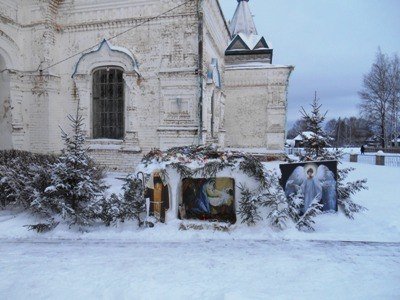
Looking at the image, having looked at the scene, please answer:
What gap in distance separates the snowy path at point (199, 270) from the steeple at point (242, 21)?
57.5 feet

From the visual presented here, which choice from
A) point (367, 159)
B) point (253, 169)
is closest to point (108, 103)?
point (253, 169)

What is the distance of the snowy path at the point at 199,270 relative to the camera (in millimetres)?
3385

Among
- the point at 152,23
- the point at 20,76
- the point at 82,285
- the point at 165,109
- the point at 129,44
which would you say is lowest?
the point at 82,285

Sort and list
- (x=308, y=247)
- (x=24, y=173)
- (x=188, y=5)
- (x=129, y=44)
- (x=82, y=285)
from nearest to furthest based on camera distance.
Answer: (x=82, y=285), (x=308, y=247), (x=24, y=173), (x=188, y=5), (x=129, y=44)

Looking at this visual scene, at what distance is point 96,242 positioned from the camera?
4988 millimetres

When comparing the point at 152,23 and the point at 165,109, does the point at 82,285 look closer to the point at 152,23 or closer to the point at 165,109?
the point at 165,109

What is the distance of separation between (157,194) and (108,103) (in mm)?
6065

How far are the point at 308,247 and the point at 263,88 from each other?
1285 centimetres

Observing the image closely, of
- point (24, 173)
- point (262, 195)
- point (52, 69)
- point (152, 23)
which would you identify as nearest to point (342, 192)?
point (262, 195)

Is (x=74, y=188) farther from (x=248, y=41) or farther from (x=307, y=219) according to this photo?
(x=248, y=41)

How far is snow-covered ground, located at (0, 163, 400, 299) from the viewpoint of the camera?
342cm

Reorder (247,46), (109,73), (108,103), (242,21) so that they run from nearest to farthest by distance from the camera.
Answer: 1. (109,73)
2. (108,103)
3. (247,46)
4. (242,21)

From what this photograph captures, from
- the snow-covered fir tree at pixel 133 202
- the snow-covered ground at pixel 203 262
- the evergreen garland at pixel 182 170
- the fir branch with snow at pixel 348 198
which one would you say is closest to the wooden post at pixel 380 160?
the fir branch with snow at pixel 348 198

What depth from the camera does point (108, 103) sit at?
10555 millimetres
